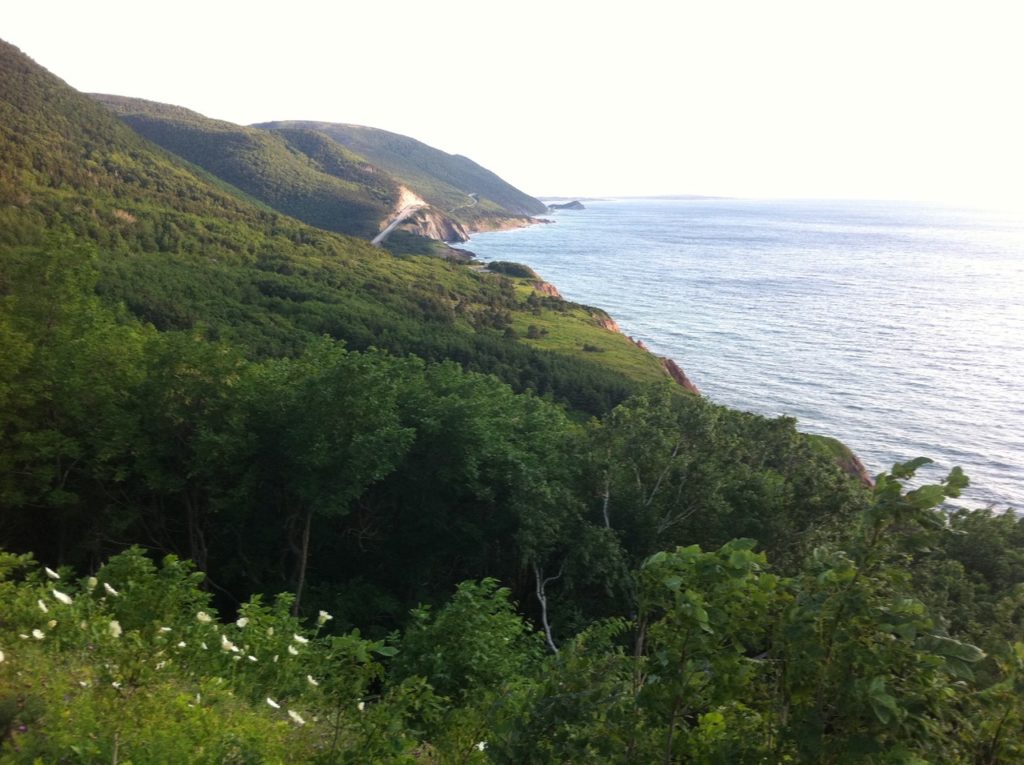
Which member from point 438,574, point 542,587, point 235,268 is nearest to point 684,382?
point 438,574

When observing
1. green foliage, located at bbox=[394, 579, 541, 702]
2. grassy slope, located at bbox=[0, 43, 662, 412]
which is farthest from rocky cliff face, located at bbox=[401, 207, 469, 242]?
green foliage, located at bbox=[394, 579, 541, 702]

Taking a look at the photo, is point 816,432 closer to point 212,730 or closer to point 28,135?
point 212,730

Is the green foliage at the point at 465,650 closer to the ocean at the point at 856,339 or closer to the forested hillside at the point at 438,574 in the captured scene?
the forested hillside at the point at 438,574

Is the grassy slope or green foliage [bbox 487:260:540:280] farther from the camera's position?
green foliage [bbox 487:260:540:280]

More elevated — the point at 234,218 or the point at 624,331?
the point at 234,218

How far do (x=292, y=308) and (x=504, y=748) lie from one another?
6684 centimetres

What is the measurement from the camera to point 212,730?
5949mm

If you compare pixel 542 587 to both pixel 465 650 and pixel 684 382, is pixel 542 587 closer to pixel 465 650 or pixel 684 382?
pixel 465 650

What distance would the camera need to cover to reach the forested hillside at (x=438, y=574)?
4387 mm

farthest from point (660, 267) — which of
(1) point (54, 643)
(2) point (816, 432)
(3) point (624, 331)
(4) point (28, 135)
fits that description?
(1) point (54, 643)

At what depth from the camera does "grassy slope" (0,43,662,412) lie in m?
59.2

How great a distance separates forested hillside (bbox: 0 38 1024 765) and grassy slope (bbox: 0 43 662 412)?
2110 cm

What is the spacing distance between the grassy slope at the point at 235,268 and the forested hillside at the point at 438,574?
21.1m

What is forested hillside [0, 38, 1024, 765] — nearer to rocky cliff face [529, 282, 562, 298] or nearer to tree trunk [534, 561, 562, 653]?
tree trunk [534, 561, 562, 653]
